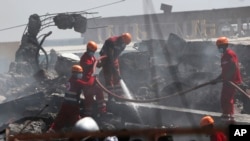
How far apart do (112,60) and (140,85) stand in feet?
10.2

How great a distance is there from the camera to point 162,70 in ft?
53.6

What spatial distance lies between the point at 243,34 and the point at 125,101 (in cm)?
1986

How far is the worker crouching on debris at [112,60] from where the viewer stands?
13.0 m

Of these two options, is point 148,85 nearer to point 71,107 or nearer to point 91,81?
point 91,81

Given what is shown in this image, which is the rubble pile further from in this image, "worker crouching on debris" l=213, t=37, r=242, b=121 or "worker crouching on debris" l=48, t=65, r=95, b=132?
"worker crouching on debris" l=48, t=65, r=95, b=132

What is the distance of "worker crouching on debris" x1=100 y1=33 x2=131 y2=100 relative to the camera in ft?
42.6

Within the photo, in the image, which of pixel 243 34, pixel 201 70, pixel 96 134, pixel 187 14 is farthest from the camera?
pixel 187 14

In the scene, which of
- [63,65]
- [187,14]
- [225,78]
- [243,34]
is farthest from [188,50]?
[187,14]

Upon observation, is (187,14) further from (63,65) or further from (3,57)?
(63,65)

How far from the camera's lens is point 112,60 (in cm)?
1297

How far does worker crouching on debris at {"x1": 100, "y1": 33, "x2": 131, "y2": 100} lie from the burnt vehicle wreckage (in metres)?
0.51

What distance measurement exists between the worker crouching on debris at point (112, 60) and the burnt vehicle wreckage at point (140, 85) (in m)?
0.51

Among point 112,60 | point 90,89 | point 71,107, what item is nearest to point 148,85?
point 112,60

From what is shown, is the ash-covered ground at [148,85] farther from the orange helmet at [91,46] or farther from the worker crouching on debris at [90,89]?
the orange helmet at [91,46]
